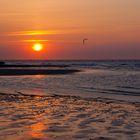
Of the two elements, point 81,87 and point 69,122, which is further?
point 81,87

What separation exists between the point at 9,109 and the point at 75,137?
5.31 meters

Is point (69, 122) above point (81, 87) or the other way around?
above

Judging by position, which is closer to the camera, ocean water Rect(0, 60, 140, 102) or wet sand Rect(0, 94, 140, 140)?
wet sand Rect(0, 94, 140, 140)

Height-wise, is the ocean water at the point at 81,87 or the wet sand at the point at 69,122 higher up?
the wet sand at the point at 69,122

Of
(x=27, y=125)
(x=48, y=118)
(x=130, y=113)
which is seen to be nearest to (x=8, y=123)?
(x=27, y=125)

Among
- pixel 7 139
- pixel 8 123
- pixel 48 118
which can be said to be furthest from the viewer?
pixel 48 118

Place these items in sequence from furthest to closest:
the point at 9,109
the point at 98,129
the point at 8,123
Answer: the point at 9,109 < the point at 8,123 < the point at 98,129

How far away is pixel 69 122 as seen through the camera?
425 inches

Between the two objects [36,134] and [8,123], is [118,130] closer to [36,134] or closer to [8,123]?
[36,134]

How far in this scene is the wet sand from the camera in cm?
899

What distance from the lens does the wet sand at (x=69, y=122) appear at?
29.5 feet

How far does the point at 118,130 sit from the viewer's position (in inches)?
380

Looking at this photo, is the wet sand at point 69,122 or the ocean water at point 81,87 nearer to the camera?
the wet sand at point 69,122

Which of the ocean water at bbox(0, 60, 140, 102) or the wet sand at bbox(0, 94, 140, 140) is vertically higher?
the wet sand at bbox(0, 94, 140, 140)
